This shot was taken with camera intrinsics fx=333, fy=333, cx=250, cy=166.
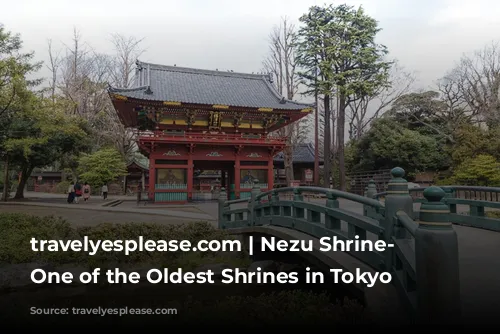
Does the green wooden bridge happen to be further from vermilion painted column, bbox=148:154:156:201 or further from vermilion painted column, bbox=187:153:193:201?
vermilion painted column, bbox=148:154:156:201

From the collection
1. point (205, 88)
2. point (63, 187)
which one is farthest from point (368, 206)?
point (63, 187)

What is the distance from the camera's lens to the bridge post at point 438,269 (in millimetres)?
3107

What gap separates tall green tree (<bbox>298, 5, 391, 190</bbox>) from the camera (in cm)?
2694

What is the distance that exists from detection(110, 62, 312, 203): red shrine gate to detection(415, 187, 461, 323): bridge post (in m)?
17.7

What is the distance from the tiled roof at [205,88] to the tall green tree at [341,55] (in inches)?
181

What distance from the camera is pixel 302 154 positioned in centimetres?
3669

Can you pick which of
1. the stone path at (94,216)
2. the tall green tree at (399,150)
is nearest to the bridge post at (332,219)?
the stone path at (94,216)

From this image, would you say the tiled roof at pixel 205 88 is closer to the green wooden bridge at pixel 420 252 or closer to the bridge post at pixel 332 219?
the green wooden bridge at pixel 420 252

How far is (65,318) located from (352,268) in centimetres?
427

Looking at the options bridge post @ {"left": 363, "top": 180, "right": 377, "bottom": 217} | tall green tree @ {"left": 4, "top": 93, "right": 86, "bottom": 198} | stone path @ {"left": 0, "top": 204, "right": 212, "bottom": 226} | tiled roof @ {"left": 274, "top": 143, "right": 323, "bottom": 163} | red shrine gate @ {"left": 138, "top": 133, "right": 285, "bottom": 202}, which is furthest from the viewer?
tiled roof @ {"left": 274, "top": 143, "right": 323, "bottom": 163}

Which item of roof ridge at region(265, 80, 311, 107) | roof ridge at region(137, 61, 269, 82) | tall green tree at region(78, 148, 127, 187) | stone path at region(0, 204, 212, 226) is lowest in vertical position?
stone path at region(0, 204, 212, 226)

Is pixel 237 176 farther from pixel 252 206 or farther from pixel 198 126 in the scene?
pixel 252 206

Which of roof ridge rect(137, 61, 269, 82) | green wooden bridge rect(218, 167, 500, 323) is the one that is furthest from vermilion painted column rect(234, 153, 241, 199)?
green wooden bridge rect(218, 167, 500, 323)

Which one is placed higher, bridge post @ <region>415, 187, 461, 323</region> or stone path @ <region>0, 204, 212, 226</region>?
bridge post @ <region>415, 187, 461, 323</region>
